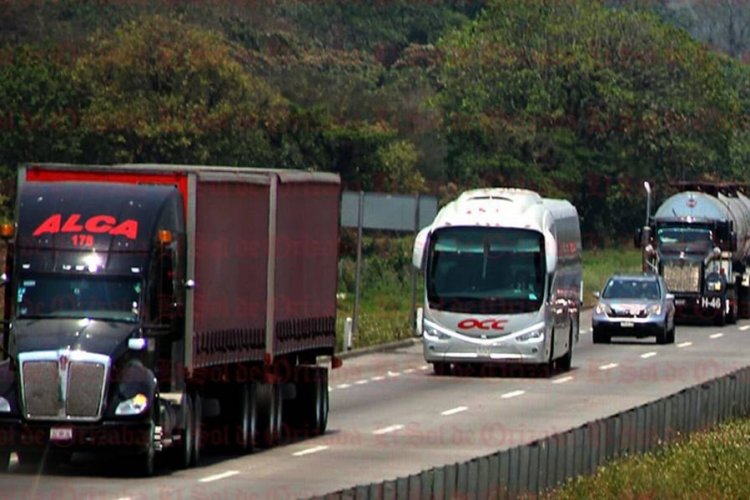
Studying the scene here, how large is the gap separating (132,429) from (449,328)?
18.5 m

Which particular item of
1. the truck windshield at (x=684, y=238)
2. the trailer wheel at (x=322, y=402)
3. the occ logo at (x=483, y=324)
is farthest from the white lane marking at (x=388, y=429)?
the truck windshield at (x=684, y=238)

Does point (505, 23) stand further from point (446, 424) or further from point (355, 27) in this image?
point (446, 424)

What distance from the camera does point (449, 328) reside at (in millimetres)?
39438

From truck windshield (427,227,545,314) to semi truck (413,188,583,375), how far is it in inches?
0.7

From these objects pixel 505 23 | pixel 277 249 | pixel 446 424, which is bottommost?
pixel 446 424

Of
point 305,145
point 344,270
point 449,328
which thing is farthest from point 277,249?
point 305,145

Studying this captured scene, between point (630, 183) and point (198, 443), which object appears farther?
point (630, 183)

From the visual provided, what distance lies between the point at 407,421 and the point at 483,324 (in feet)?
30.0

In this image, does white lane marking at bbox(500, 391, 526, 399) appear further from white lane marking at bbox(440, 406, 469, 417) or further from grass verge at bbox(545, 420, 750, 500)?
grass verge at bbox(545, 420, 750, 500)

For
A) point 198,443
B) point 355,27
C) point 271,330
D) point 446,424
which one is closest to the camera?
point 198,443

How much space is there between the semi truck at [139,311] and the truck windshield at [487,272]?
1444 centimetres

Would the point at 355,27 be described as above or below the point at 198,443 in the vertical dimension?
above

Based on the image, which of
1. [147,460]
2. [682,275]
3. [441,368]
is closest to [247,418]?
[147,460]

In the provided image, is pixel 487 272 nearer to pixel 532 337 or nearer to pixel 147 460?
pixel 532 337
